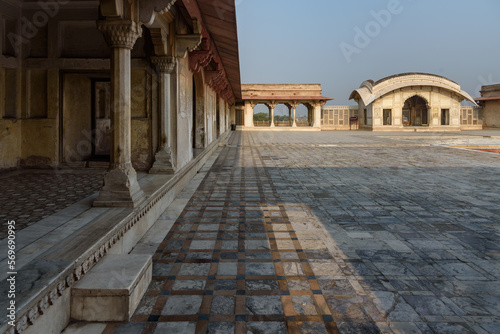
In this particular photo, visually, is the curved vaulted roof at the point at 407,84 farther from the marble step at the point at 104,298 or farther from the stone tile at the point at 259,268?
the marble step at the point at 104,298

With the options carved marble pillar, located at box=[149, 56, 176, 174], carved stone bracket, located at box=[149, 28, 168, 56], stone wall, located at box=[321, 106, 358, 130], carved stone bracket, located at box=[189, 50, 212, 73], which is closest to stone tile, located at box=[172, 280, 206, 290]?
carved marble pillar, located at box=[149, 56, 176, 174]

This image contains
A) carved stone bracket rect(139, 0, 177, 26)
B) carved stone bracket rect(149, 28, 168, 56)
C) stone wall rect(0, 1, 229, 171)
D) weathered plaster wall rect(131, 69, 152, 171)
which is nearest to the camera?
carved stone bracket rect(139, 0, 177, 26)

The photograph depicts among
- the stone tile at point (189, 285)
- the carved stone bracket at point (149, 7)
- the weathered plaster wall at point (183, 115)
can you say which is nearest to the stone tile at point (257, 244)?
the stone tile at point (189, 285)

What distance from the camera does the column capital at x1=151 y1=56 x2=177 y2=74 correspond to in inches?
210

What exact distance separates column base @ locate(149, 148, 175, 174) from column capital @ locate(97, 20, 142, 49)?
2.16 m

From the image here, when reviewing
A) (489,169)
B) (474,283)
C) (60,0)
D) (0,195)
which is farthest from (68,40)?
(489,169)

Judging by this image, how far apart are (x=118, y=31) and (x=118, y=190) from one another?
157cm

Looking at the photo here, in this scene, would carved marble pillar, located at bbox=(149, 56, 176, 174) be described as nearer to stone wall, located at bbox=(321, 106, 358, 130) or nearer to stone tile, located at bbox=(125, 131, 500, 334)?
stone tile, located at bbox=(125, 131, 500, 334)

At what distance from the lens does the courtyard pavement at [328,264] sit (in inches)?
81.0

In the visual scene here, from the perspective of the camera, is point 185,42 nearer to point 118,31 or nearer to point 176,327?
point 118,31

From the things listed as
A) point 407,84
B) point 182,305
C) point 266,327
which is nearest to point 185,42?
point 182,305

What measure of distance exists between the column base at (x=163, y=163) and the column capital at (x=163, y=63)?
1.24 metres

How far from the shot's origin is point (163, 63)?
5371 millimetres

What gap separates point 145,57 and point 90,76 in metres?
1.40
